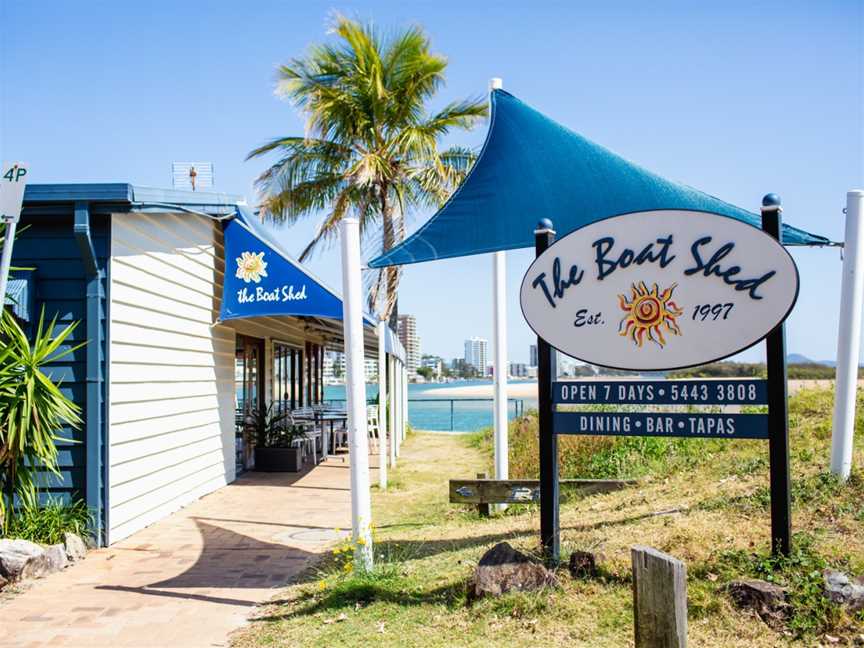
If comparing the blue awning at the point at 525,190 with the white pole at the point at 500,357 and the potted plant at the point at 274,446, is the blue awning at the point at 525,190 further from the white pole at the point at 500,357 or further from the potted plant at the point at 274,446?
the potted plant at the point at 274,446

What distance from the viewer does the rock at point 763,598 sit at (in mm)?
4270

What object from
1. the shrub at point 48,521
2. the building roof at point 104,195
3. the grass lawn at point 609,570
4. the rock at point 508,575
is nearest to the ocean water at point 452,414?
the grass lawn at point 609,570

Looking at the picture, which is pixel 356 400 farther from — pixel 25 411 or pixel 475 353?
pixel 475 353

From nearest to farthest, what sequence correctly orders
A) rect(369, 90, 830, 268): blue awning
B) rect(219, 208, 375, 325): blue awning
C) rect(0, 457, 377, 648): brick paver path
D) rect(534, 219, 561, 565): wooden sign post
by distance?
rect(0, 457, 377, 648): brick paver path, rect(534, 219, 561, 565): wooden sign post, rect(369, 90, 830, 268): blue awning, rect(219, 208, 375, 325): blue awning

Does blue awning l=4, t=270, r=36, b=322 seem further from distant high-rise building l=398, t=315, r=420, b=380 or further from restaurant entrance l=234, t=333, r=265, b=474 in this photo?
distant high-rise building l=398, t=315, r=420, b=380

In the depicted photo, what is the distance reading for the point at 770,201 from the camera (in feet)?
16.0

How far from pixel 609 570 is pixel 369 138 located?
526 inches

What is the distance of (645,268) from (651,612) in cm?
258

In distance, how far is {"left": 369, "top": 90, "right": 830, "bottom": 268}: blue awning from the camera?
7227 millimetres

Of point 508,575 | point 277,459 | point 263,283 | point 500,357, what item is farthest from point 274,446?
point 508,575

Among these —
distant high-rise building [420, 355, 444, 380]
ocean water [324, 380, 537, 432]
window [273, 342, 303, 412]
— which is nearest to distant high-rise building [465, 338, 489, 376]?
distant high-rise building [420, 355, 444, 380]

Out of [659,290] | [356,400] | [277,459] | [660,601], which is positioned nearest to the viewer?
[660,601]

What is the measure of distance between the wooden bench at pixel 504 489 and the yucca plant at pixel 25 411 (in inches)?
149

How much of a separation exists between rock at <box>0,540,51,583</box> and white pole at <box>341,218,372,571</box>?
2626 mm
